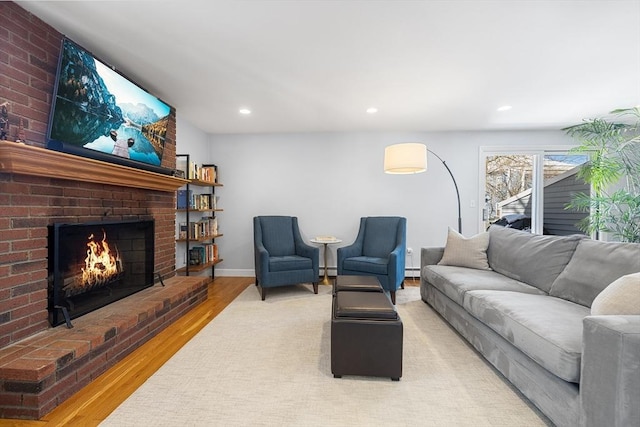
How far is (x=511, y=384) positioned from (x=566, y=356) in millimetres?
634

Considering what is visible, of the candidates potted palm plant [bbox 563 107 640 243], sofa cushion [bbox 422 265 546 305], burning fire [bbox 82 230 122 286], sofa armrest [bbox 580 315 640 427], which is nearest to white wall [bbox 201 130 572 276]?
potted palm plant [bbox 563 107 640 243]

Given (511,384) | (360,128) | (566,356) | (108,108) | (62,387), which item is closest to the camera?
(566,356)

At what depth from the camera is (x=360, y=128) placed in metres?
4.35

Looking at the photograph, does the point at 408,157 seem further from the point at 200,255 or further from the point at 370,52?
the point at 200,255

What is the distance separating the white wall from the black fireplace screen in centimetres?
177

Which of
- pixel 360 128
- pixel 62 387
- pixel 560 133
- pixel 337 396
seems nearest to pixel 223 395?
pixel 337 396

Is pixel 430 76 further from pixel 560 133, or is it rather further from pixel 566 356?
pixel 560 133

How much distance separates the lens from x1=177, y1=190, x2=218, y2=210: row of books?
3744 millimetres

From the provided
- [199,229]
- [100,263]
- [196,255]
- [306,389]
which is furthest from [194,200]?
[306,389]

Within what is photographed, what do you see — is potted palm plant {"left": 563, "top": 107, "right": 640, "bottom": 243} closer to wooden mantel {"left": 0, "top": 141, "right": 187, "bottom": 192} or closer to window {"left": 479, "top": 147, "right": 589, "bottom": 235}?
window {"left": 479, "top": 147, "right": 589, "bottom": 235}

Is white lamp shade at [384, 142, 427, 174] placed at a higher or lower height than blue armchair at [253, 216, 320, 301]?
higher

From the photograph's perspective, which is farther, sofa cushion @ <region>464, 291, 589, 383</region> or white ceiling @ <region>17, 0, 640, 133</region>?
white ceiling @ <region>17, 0, 640, 133</region>

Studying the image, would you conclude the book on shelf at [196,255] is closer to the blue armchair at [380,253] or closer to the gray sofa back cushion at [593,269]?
the blue armchair at [380,253]

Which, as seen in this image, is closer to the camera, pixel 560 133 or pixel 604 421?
pixel 604 421
